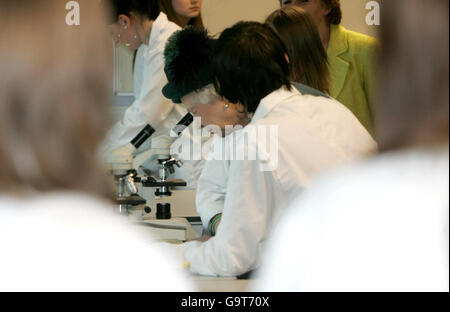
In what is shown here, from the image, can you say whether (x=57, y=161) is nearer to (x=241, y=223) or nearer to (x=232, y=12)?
(x=241, y=223)

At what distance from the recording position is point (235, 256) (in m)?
1.48

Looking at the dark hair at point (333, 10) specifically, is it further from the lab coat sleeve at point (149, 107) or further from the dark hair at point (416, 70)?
the dark hair at point (416, 70)

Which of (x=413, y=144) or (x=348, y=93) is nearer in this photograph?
(x=413, y=144)

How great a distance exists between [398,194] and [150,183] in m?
1.88

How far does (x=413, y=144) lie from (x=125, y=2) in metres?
2.38

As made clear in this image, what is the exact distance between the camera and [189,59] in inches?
81.7

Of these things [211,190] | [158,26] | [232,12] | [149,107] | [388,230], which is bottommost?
[211,190]

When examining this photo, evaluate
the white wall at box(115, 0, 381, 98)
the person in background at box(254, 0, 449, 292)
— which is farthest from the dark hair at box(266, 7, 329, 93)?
the white wall at box(115, 0, 381, 98)

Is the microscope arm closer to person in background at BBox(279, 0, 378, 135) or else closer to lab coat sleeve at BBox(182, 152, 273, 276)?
person in background at BBox(279, 0, 378, 135)

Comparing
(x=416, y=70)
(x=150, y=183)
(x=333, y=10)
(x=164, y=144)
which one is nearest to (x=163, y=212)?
(x=150, y=183)

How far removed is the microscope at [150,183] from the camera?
2.10 meters

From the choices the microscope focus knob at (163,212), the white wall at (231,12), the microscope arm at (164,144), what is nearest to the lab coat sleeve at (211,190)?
the microscope focus knob at (163,212)

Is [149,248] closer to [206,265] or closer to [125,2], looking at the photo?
[206,265]
